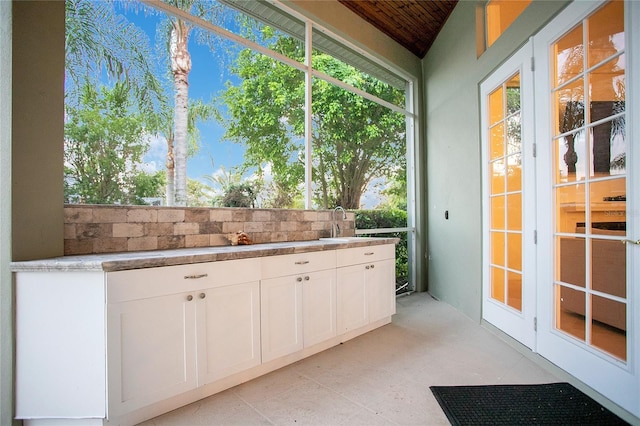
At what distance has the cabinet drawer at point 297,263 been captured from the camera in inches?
88.5

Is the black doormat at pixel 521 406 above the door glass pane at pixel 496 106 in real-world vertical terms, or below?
below

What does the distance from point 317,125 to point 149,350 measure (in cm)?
288

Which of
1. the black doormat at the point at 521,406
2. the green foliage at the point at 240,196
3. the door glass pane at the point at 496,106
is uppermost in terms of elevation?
the door glass pane at the point at 496,106

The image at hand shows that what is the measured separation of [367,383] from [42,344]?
181 cm

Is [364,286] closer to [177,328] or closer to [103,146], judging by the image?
[177,328]

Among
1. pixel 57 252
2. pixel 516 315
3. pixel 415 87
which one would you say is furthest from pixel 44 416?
pixel 415 87

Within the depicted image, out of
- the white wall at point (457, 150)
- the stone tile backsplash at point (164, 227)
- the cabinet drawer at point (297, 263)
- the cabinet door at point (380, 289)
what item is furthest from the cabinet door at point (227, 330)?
the white wall at point (457, 150)

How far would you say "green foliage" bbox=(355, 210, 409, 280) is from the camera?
165 inches

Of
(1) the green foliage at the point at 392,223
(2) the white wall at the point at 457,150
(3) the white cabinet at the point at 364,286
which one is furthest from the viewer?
(1) the green foliage at the point at 392,223

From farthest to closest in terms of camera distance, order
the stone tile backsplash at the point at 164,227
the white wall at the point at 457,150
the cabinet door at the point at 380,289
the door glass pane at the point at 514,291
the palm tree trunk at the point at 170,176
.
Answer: the white wall at the point at 457,150 → the cabinet door at the point at 380,289 → the door glass pane at the point at 514,291 → the palm tree trunk at the point at 170,176 → the stone tile backsplash at the point at 164,227

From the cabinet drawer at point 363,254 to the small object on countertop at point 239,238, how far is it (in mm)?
780

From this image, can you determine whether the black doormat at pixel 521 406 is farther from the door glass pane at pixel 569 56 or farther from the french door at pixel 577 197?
the door glass pane at pixel 569 56

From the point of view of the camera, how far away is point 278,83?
3.27 meters

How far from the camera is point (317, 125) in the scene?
3.82 m
